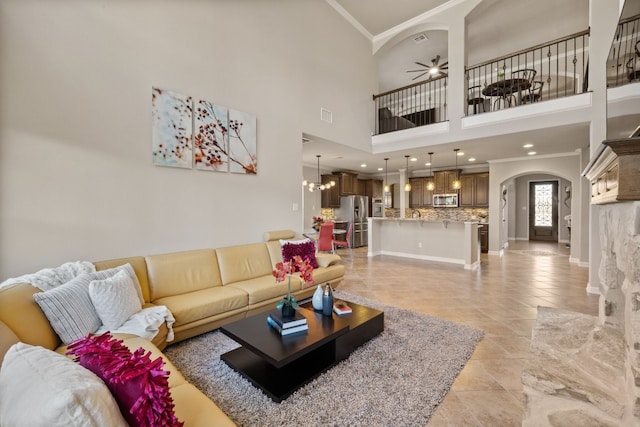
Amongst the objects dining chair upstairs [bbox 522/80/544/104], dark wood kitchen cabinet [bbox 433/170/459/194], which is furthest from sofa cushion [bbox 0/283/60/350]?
dark wood kitchen cabinet [bbox 433/170/459/194]

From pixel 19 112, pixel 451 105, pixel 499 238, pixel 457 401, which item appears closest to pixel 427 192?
pixel 499 238

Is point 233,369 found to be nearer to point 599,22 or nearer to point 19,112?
point 19,112

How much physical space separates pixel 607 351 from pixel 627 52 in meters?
2.08

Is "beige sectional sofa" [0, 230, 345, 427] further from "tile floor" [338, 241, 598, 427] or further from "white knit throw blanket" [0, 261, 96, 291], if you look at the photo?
"tile floor" [338, 241, 598, 427]

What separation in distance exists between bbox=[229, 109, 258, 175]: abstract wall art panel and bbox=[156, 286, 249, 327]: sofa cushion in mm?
1659

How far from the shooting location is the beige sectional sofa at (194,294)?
1.40 m

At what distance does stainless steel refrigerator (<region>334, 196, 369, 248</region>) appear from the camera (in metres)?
8.84

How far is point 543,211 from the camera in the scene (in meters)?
10.7

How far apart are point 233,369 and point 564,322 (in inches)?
112

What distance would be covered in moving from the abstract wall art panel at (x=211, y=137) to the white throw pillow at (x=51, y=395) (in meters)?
2.80


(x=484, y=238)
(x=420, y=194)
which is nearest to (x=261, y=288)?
(x=484, y=238)

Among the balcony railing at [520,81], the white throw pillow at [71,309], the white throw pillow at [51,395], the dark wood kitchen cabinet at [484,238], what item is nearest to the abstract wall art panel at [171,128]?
the white throw pillow at [71,309]

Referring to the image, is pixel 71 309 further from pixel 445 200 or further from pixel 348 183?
pixel 445 200

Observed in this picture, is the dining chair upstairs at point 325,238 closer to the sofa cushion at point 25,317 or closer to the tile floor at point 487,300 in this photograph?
the tile floor at point 487,300
